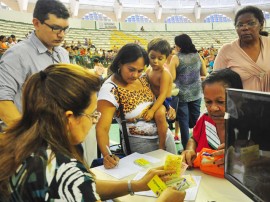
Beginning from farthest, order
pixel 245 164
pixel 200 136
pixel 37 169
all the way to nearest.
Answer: pixel 200 136 < pixel 245 164 < pixel 37 169

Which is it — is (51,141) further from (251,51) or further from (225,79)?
(251,51)

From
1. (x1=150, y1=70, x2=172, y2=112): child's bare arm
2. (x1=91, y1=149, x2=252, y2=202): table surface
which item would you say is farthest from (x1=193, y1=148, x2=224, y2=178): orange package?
(x1=150, y1=70, x2=172, y2=112): child's bare arm

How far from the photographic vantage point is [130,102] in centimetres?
184

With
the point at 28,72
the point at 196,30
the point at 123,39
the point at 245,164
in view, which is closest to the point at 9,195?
the point at 245,164

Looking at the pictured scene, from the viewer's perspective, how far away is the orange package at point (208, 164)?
4.59 ft

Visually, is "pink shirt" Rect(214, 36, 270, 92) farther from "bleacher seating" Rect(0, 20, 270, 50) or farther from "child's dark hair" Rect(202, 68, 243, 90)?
"bleacher seating" Rect(0, 20, 270, 50)

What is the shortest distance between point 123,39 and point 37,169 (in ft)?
81.4

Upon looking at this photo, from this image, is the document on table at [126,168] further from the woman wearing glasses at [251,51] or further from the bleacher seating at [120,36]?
the bleacher seating at [120,36]

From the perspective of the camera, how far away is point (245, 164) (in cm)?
99

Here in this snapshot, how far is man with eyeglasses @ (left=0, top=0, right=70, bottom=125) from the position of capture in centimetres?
167

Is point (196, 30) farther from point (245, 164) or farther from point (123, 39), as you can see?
point (245, 164)

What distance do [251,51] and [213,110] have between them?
935mm

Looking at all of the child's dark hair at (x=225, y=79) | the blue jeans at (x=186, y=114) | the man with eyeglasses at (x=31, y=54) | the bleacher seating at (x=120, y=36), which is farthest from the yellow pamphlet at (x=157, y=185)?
the bleacher seating at (x=120, y=36)

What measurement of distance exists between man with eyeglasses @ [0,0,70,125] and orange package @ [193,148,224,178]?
1123 mm
